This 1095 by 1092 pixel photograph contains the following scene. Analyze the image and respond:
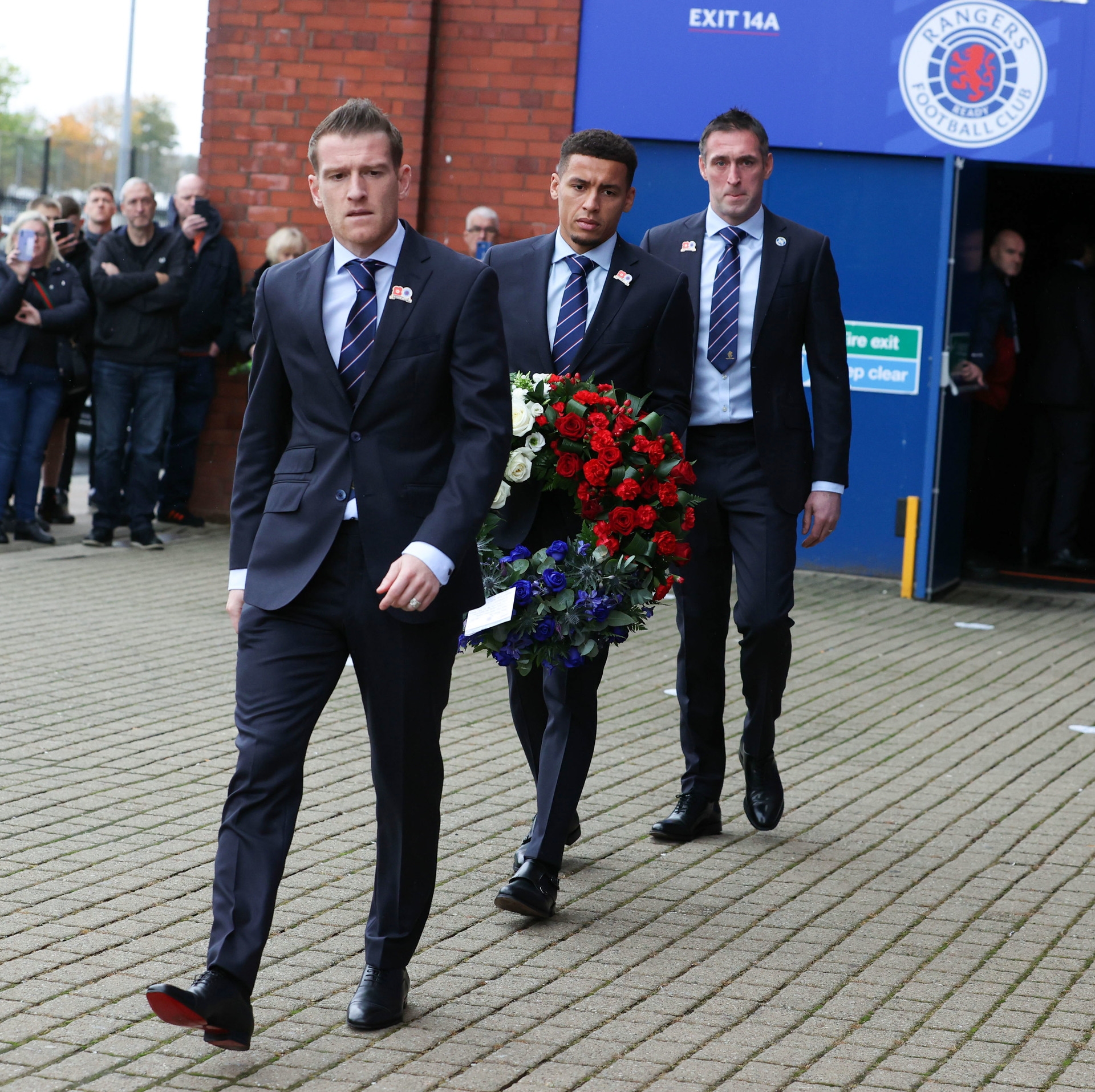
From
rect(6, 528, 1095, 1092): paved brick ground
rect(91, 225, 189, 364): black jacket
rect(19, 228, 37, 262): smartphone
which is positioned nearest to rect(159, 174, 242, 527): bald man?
rect(91, 225, 189, 364): black jacket

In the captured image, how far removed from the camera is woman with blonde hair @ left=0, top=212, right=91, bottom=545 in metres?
11.3

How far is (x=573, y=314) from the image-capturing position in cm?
525

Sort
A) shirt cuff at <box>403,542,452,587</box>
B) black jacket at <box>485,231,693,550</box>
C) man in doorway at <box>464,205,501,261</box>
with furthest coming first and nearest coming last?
man in doorway at <box>464,205,501,261</box> → black jacket at <box>485,231,693,550</box> → shirt cuff at <box>403,542,452,587</box>

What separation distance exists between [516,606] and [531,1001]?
3.68 ft

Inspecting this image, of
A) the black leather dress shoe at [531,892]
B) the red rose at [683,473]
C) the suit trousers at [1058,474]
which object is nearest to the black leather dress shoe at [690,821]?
the black leather dress shoe at [531,892]

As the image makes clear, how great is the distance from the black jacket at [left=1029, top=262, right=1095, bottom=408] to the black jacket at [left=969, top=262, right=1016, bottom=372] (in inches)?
23.1

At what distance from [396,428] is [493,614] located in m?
0.98

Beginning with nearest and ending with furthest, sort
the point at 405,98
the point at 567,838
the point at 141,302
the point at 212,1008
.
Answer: the point at 212,1008 < the point at 567,838 < the point at 141,302 < the point at 405,98

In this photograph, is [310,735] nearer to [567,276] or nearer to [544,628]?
[544,628]

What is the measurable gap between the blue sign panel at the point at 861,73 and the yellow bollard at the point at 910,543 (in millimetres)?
2378

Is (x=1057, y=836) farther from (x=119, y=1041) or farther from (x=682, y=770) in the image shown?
(x=119, y=1041)

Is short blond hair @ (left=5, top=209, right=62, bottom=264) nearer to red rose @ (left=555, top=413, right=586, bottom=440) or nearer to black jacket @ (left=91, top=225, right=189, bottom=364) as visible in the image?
black jacket @ (left=91, top=225, right=189, bottom=364)

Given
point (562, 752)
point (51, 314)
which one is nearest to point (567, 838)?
point (562, 752)

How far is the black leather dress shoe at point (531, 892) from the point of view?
494 centimetres
